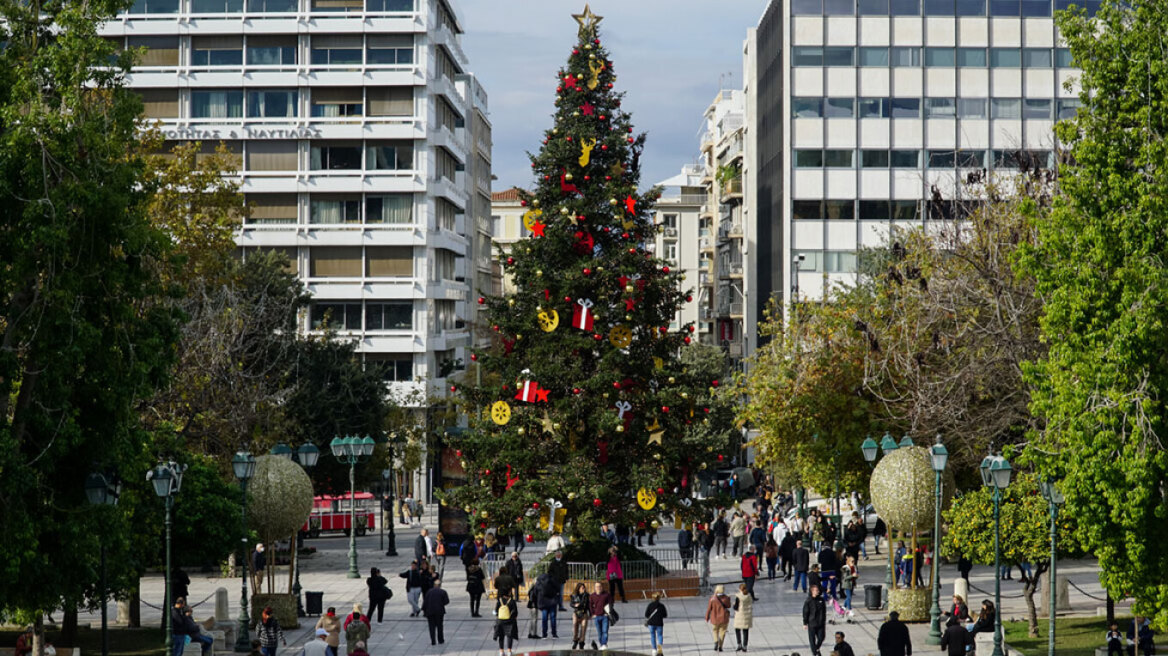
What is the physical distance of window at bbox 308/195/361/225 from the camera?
68188 millimetres

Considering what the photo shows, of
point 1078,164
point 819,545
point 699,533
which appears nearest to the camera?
point 1078,164

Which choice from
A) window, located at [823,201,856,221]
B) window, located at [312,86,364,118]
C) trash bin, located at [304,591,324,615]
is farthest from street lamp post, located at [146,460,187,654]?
window, located at [823,201,856,221]

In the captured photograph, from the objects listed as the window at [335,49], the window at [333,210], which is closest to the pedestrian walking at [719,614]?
the window at [333,210]

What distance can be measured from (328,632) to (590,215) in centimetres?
1510

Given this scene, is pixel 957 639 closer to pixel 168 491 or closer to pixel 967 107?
pixel 168 491

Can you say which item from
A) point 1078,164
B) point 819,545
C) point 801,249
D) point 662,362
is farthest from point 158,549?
point 801,249

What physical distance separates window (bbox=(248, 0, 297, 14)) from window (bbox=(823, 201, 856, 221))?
30088 mm

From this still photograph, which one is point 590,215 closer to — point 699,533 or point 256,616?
point 699,533

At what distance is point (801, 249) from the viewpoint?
7794 cm

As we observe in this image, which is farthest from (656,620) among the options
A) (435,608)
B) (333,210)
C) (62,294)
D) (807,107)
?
(807,107)

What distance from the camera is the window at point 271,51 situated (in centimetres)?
6762

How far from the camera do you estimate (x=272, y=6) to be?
6775 centimetres

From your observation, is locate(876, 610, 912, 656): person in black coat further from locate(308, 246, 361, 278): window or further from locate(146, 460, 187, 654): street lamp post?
locate(308, 246, 361, 278): window

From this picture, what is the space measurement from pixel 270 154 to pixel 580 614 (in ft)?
149
